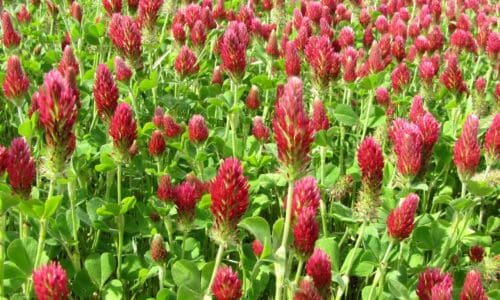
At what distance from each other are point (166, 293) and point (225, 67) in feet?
3.96

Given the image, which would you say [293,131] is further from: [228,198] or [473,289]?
[473,289]

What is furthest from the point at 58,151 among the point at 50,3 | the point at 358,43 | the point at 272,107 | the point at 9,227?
the point at 358,43

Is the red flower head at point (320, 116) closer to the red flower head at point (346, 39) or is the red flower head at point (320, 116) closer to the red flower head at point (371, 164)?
the red flower head at point (371, 164)

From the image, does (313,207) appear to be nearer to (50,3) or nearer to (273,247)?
(273,247)

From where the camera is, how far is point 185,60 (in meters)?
2.90

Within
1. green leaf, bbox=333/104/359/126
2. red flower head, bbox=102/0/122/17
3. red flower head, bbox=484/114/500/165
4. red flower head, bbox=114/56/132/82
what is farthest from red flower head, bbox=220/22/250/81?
red flower head, bbox=484/114/500/165

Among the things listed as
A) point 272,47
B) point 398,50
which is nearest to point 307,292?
point 272,47

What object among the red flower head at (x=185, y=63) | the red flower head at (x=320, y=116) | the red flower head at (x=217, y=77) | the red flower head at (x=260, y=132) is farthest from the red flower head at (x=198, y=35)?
the red flower head at (x=320, y=116)

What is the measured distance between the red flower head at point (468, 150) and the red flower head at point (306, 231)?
2.53ft

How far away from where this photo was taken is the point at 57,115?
1.58 metres

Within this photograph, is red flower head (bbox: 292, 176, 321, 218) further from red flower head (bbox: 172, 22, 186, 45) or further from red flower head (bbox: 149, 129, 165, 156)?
red flower head (bbox: 172, 22, 186, 45)

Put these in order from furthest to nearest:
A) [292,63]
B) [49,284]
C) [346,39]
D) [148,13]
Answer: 1. [346,39]
2. [148,13]
3. [292,63]
4. [49,284]

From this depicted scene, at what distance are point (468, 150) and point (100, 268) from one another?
1366mm

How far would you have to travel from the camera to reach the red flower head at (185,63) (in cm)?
290
